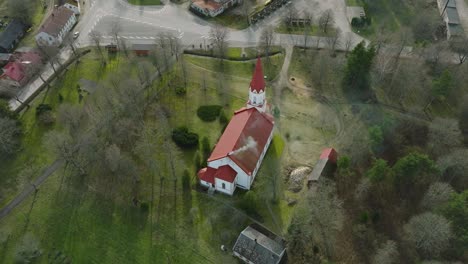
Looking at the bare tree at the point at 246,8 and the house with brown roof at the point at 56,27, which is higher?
the bare tree at the point at 246,8

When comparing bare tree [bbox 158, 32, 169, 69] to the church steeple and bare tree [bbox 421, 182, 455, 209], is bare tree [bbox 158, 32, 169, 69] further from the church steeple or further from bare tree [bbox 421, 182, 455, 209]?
bare tree [bbox 421, 182, 455, 209]

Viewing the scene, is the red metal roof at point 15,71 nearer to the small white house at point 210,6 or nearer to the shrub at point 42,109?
the shrub at point 42,109

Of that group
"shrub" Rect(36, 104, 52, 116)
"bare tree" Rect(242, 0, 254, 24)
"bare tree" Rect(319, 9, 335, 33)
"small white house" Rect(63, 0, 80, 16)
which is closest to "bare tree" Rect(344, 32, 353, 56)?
"bare tree" Rect(319, 9, 335, 33)

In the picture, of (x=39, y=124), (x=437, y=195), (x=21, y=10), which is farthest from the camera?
(x=21, y=10)

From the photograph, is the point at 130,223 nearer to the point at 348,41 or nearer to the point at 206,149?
the point at 206,149

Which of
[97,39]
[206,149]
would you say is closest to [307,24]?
[206,149]

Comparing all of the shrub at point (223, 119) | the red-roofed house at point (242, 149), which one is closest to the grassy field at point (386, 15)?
the shrub at point (223, 119)

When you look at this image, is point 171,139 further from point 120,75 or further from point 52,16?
point 52,16
